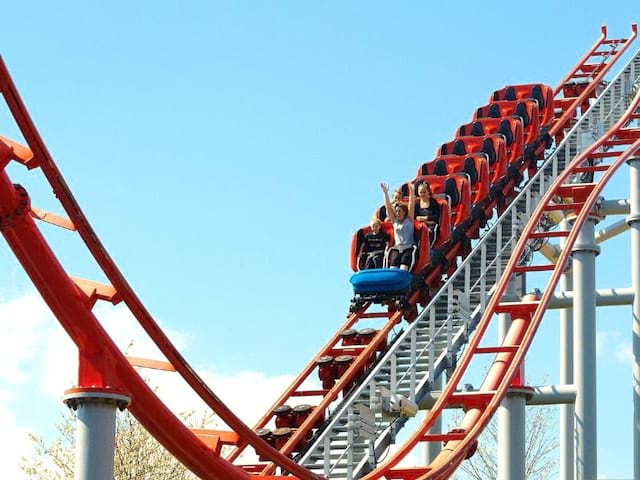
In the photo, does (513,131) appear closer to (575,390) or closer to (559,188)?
(559,188)

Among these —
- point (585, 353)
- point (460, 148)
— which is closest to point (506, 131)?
point (460, 148)

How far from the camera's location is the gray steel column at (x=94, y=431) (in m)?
8.08

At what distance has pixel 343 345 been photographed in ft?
42.0

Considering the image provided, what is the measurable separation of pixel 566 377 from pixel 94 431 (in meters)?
9.18

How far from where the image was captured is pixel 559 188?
14.5m

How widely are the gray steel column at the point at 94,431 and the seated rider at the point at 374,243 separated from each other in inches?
222

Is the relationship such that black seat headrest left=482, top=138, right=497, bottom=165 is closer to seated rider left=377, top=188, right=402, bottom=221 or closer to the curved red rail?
seated rider left=377, top=188, right=402, bottom=221

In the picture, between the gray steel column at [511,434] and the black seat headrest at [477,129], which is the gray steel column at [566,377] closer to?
the black seat headrest at [477,129]

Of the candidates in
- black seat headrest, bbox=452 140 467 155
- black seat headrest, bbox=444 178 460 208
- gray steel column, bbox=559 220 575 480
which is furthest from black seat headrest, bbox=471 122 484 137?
black seat headrest, bbox=444 178 460 208

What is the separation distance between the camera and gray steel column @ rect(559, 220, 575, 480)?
15336mm

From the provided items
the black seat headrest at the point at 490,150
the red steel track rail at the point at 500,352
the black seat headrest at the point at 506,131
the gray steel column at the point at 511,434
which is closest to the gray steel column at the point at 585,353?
the red steel track rail at the point at 500,352

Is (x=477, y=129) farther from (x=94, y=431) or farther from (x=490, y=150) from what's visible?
(x=94, y=431)

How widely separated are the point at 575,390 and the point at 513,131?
162 inches

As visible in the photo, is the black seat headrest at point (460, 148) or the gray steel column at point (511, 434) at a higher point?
the black seat headrest at point (460, 148)
